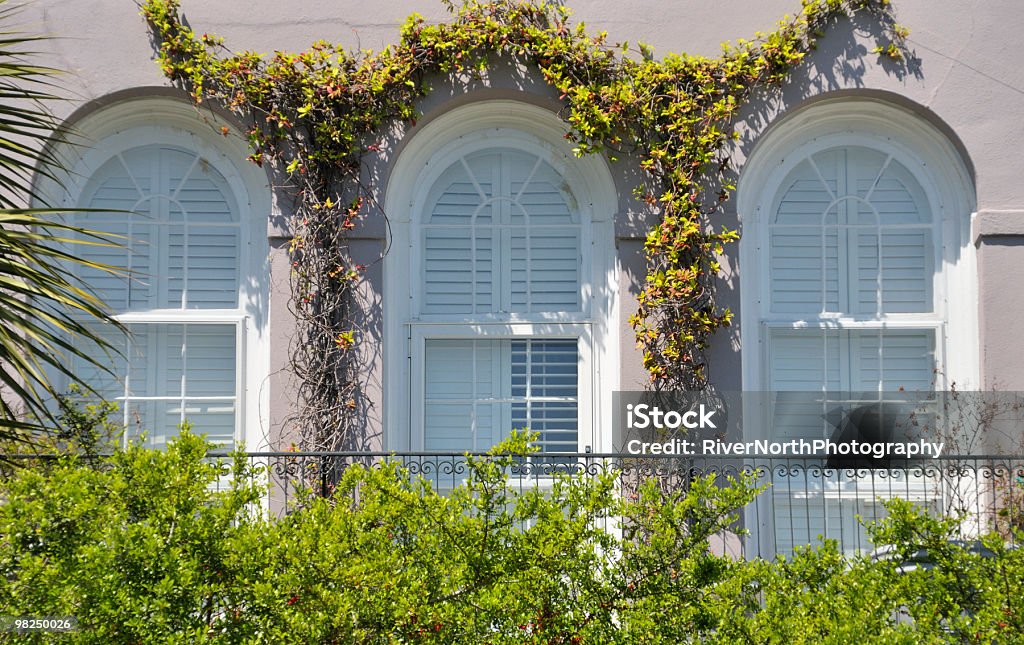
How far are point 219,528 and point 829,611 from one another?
2.44m

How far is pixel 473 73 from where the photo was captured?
6.84 meters

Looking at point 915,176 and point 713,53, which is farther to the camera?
point 915,176

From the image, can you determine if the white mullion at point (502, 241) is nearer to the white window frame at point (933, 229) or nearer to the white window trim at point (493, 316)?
the white window trim at point (493, 316)

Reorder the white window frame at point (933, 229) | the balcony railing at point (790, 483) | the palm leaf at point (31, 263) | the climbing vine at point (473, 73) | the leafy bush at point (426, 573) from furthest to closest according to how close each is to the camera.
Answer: the white window frame at point (933, 229) → the climbing vine at point (473, 73) → the balcony railing at point (790, 483) → the palm leaf at point (31, 263) → the leafy bush at point (426, 573)

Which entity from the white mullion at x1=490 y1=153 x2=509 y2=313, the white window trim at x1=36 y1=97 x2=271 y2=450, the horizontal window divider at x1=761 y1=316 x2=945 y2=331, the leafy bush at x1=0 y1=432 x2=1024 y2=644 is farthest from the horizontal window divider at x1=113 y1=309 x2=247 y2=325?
the horizontal window divider at x1=761 y1=316 x2=945 y2=331

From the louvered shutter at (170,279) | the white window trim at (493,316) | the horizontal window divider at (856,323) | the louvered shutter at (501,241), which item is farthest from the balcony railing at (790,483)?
the louvered shutter at (501,241)

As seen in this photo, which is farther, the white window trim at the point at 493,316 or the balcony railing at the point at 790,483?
the white window trim at the point at 493,316

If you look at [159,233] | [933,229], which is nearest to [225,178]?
[159,233]

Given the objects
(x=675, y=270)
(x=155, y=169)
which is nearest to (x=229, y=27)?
(x=155, y=169)

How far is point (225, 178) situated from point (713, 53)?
131 inches

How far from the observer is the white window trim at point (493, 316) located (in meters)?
6.94

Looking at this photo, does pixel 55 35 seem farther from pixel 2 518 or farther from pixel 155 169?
pixel 2 518

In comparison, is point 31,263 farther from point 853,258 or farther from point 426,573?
point 853,258

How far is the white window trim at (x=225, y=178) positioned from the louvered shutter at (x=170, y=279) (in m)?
0.05
